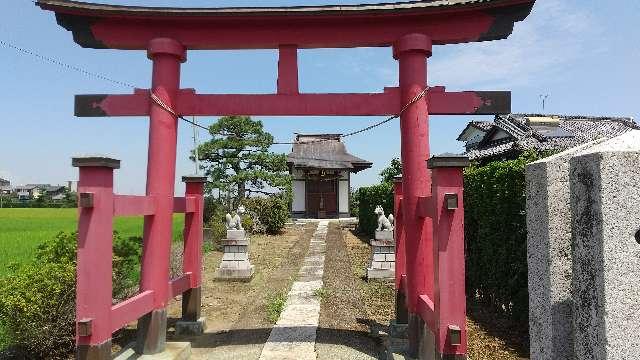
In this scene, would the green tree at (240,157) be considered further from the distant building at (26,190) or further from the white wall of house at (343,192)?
the distant building at (26,190)

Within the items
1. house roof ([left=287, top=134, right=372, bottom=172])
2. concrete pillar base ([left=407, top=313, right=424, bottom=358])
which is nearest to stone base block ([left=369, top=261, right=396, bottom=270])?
concrete pillar base ([left=407, top=313, right=424, bottom=358])

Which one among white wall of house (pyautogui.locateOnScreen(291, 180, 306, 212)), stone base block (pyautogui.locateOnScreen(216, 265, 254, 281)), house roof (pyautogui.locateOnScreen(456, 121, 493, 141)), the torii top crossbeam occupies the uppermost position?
house roof (pyautogui.locateOnScreen(456, 121, 493, 141))

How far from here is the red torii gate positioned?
4641 mm

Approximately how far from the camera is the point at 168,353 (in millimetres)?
4676

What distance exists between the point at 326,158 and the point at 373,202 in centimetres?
1247

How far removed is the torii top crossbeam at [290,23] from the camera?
475 cm

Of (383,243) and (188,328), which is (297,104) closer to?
(188,328)

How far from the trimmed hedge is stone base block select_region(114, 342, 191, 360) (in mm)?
4366

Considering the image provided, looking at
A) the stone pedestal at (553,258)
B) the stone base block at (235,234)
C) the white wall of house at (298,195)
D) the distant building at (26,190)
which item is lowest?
the stone base block at (235,234)

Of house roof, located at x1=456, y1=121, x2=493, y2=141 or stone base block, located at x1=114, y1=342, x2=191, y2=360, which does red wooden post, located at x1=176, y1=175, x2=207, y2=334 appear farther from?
house roof, located at x1=456, y1=121, x2=493, y2=141

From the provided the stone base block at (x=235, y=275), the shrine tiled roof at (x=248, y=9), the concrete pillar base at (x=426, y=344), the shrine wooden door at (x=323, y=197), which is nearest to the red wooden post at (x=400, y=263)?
the concrete pillar base at (x=426, y=344)

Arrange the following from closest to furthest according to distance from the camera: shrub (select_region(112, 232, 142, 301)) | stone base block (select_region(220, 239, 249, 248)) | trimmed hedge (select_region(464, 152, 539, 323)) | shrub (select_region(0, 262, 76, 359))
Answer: shrub (select_region(0, 262, 76, 359))
trimmed hedge (select_region(464, 152, 539, 323))
shrub (select_region(112, 232, 142, 301))
stone base block (select_region(220, 239, 249, 248))

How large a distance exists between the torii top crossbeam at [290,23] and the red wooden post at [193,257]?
6.46ft

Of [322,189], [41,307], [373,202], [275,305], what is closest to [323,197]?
[322,189]
